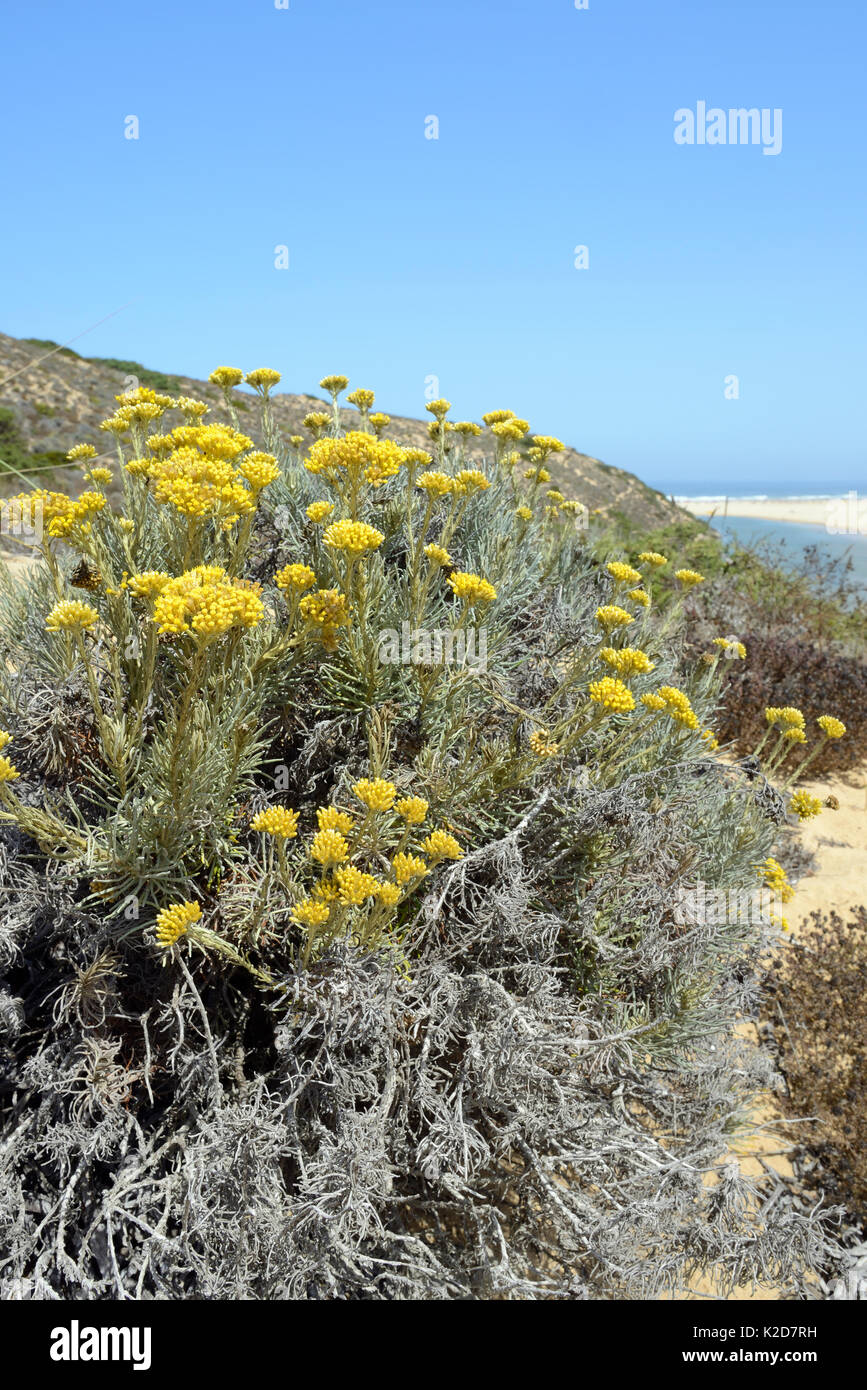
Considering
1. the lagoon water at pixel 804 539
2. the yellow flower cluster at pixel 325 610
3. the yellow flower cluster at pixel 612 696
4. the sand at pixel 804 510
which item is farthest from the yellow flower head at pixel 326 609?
the sand at pixel 804 510

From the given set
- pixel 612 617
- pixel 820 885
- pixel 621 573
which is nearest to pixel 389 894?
pixel 612 617

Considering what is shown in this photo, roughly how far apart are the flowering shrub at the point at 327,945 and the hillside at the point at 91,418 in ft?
34.2

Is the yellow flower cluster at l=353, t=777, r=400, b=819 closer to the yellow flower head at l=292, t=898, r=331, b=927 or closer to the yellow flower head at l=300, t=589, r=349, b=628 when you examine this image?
the yellow flower head at l=292, t=898, r=331, b=927

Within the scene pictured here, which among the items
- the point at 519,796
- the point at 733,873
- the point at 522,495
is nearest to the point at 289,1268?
the point at 519,796

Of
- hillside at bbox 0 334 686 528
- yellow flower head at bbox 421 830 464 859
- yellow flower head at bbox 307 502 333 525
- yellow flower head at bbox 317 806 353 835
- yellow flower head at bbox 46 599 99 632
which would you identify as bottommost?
yellow flower head at bbox 421 830 464 859

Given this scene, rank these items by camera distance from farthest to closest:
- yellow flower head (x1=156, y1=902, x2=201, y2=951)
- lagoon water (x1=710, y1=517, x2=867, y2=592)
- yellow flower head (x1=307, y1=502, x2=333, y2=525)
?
lagoon water (x1=710, y1=517, x2=867, y2=592)
yellow flower head (x1=307, y1=502, x2=333, y2=525)
yellow flower head (x1=156, y1=902, x2=201, y2=951)

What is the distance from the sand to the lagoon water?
3.02ft

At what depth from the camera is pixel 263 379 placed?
2.87m

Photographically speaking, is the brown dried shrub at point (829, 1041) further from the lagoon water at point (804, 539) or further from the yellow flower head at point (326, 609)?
the lagoon water at point (804, 539)

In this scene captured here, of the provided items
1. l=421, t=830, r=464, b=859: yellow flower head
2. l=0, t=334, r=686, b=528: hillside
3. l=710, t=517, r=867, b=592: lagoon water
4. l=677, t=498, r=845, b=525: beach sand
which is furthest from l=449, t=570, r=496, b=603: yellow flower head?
l=677, t=498, r=845, b=525: beach sand

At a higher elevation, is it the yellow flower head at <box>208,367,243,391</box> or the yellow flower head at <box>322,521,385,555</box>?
the yellow flower head at <box>208,367,243,391</box>

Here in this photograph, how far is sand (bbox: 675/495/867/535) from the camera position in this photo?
3506 cm

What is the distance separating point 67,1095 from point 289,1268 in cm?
74

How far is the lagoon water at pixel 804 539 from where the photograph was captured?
9565mm
